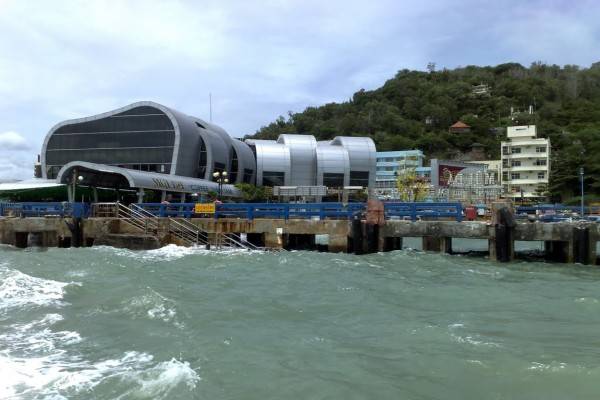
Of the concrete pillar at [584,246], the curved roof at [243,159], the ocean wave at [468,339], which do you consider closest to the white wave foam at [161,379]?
the ocean wave at [468,339]

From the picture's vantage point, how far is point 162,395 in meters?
6.43

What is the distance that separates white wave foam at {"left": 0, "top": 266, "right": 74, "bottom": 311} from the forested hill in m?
103

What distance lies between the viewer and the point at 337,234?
81.8 feet

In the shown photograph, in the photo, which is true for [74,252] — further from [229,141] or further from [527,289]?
[229,141]

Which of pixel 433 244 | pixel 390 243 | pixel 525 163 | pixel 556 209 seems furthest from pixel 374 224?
pixel 525 163

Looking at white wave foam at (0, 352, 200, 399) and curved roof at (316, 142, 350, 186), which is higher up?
curved roof at (316, 142, 350, 186)

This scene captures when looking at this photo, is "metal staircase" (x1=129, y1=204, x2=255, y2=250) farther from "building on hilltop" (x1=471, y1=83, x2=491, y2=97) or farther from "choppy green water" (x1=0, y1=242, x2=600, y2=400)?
"building on hilltop" (x1=471, y1=83, x2=491, y2=97)

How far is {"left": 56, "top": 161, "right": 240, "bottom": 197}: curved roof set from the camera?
34875mm

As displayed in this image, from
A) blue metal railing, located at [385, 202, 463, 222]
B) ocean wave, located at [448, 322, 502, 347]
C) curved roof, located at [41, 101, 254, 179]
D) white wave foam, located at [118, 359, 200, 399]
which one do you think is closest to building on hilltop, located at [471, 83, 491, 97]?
curved roof, located at [41, 101, 254, 179]

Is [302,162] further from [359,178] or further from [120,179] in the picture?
[120,179]

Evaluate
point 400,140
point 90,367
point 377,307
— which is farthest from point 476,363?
point 400,140

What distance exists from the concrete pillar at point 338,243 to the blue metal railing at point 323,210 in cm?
113

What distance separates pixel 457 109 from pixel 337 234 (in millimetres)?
151524

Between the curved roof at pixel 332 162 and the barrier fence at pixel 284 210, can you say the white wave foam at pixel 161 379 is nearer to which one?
the barrier fence at pixel 284 210
